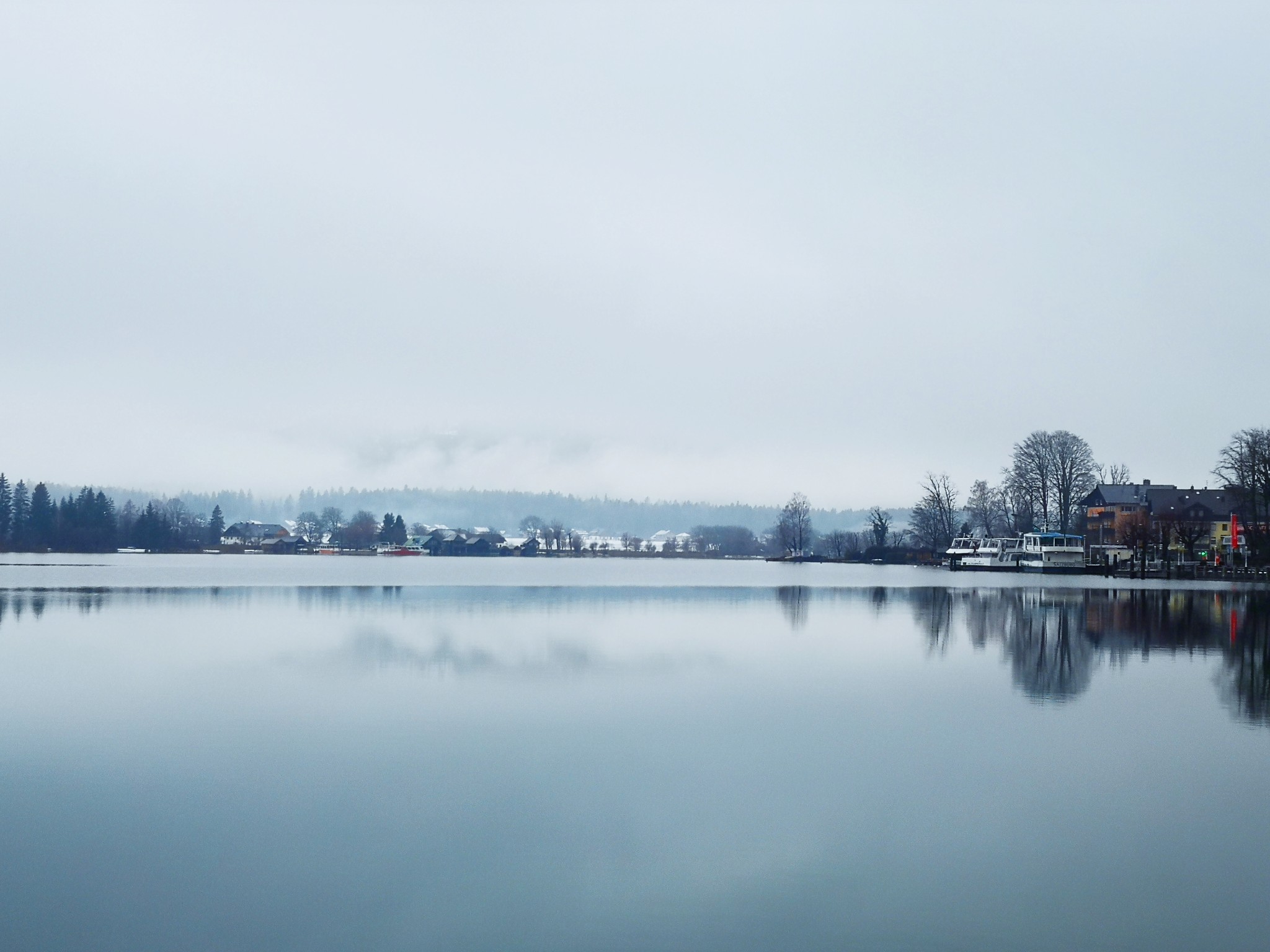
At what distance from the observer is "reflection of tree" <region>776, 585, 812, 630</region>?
3200 cm

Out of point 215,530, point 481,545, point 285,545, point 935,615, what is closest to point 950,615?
point 935,615

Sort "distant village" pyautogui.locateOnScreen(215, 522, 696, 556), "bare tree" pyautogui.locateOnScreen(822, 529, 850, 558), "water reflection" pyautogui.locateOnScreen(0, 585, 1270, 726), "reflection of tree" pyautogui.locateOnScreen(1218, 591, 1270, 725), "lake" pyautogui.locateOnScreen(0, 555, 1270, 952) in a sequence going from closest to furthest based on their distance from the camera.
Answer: "lake" pyautogui.locateOnScreen(0, 555, 1270, 952), "reflection of tree" pyautogui.locateOnScreen(1218, 591, 1270, 725), "water reflection" pyautogui.locateOnScreen(0, 585, 1270, 726), "bare tree" pyautogui.locateOnScreen(822, 529, 850, 558), "distant village" pyautogui.locateOnScreen(215, 522, 696, 556)

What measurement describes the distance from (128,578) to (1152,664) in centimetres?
4621

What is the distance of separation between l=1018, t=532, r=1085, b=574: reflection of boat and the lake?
200 ft

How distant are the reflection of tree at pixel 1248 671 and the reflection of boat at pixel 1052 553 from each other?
49561 millimetres

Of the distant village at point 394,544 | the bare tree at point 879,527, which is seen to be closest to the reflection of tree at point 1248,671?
the bare tree at point 879,527

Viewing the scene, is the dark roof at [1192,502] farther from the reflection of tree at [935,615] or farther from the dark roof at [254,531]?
the dark roof at [254,531]

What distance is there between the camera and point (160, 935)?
7223 mm

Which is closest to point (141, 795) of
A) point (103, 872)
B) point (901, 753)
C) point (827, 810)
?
point (103, 872)

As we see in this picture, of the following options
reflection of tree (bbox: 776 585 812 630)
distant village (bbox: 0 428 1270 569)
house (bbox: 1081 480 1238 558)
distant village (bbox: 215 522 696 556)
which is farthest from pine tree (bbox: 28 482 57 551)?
house (bbox: 1081 480 1238 558)

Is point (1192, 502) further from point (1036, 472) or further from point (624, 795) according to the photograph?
point (624, 795)

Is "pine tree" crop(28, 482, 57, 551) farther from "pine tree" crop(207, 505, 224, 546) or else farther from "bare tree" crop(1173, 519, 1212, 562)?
"bare tree" crop(1173, 519, 1212, 562)

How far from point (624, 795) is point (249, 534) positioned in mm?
177302

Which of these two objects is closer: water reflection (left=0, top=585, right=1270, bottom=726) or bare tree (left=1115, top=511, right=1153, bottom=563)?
water reflection (left=0, top=585, right=1270, bottom=726)
